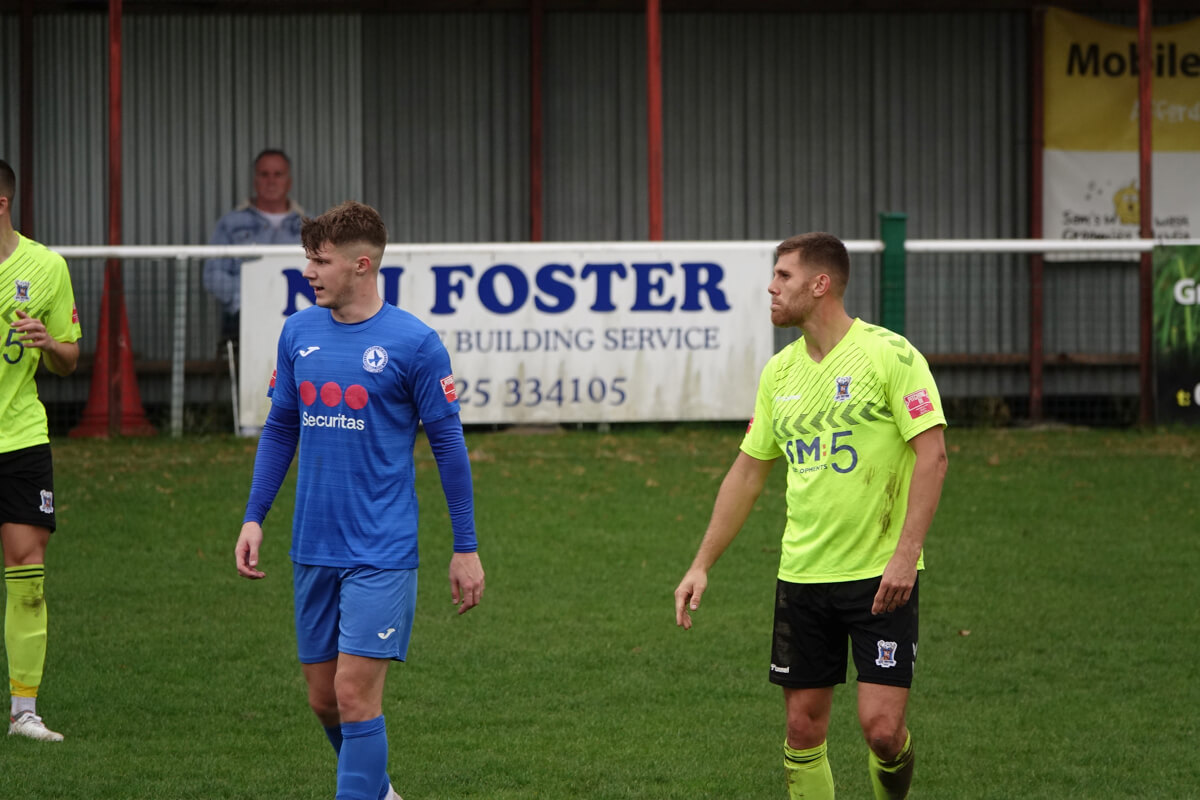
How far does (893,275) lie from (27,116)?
30.4 feet

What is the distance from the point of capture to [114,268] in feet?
44.2

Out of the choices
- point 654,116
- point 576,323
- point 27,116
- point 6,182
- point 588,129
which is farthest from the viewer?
point 588,129

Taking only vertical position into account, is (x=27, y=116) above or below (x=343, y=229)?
above

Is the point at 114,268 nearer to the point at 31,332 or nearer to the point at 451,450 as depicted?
the point at 31,332

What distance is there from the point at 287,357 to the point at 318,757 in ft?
6.76

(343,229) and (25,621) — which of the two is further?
(25,621)

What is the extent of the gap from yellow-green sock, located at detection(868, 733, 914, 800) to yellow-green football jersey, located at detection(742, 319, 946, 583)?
60cm

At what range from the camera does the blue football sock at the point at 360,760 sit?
4715 millimetres

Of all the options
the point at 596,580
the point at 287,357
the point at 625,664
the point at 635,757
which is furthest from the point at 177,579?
the point at 287,357

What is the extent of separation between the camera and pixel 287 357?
492cm

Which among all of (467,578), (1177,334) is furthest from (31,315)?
(1177,334)

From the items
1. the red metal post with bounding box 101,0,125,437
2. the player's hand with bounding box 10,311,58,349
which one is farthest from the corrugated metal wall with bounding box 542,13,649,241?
the player's hand with bounding box 10,311,58,349

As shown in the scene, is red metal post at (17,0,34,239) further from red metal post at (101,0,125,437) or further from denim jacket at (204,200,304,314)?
denim jacket at (204,200,304,314)

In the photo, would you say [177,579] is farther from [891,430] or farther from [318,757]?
[891,430]
